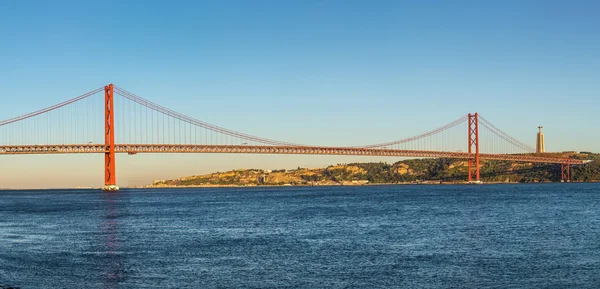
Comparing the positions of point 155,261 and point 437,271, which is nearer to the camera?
point 437,271

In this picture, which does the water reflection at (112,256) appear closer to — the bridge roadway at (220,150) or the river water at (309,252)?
the river water at (309,252)

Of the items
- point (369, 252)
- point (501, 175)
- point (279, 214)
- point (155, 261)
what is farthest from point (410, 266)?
point (501, 175)

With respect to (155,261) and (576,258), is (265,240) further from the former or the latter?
(576,258)

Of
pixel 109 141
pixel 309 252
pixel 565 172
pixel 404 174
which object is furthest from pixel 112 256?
pixel 404 174

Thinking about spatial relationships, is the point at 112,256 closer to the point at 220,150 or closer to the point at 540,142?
the point at 220,150

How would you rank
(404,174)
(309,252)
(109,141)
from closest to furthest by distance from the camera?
(309,252) → (109,141) → (404,174)

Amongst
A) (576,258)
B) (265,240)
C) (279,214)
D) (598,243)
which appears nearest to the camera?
(576,258)

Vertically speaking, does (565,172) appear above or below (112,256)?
above
